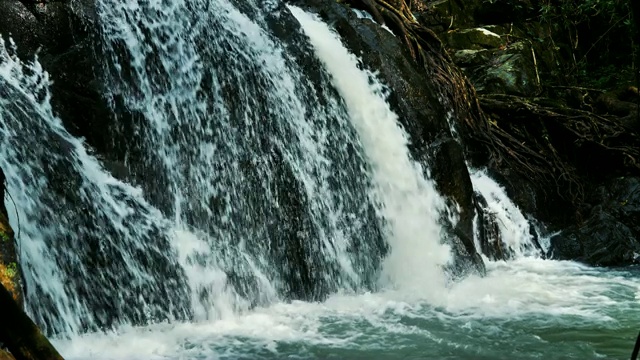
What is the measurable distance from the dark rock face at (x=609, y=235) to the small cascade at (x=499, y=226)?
0.36 meters

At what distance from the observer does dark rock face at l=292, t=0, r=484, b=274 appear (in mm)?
7562

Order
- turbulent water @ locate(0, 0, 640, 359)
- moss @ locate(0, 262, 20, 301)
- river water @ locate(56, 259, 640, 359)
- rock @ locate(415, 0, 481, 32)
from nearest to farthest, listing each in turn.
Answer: moss @ locate(0, 262, 20, 301) < river water @ locate(56, 259, 640, 359) < turbulent water @ locate(0, 0, 640, 359) < rock @ locate(415, 0, 481, 32)

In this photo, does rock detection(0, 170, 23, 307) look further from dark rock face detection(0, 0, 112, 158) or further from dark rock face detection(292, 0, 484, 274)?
dark rock face detection(292, 0, 484, 274)

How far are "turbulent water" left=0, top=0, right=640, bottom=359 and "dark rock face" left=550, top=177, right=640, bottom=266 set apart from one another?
516 mm

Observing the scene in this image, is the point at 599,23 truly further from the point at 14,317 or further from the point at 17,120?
the point at 14,317

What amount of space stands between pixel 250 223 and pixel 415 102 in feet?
10.2

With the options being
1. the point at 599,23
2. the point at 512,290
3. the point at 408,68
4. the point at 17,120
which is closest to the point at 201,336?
the point at 17,120

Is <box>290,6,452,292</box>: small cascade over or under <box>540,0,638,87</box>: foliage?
under

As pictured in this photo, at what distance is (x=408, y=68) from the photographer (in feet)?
26.9

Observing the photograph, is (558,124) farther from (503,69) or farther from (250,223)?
(250,223)

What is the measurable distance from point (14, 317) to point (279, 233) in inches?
139

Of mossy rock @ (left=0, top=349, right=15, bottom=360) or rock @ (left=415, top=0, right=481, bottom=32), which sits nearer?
mossy rock @ (left=0, top=349, right=15, bottom=360)

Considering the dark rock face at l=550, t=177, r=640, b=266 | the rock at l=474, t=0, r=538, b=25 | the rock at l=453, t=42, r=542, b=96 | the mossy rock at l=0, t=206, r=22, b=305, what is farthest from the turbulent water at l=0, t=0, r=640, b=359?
the rock at l=474, t=0, r=538, b=25

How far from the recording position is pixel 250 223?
19.3ft
